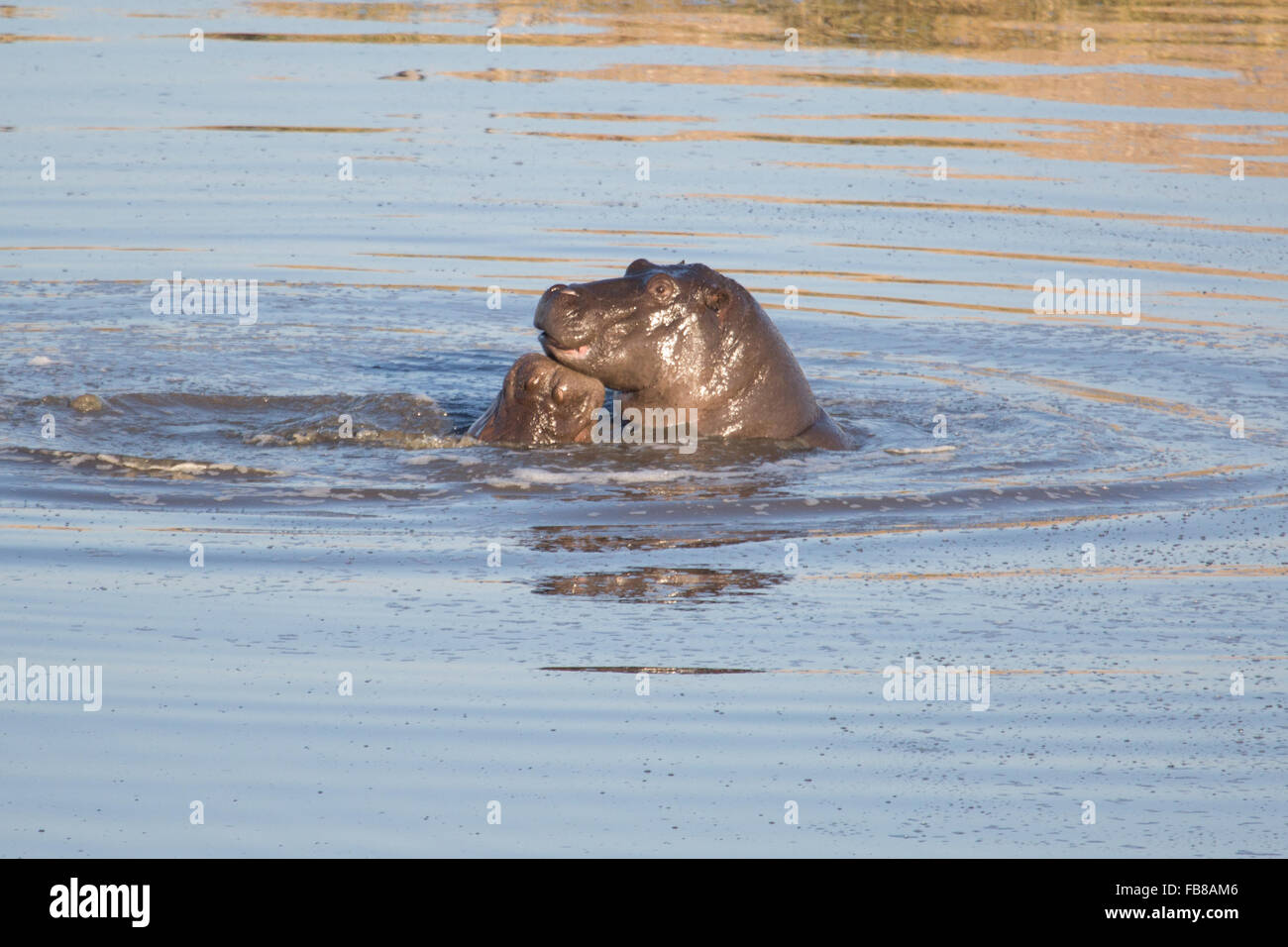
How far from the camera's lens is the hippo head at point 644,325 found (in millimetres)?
9492

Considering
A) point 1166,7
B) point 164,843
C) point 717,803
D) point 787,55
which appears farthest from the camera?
point 1166,7

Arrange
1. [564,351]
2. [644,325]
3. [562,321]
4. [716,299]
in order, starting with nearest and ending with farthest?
[562,321] → [564,351] → [644,325] → [716,299]

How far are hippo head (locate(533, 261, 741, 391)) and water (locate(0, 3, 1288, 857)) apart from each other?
442mm

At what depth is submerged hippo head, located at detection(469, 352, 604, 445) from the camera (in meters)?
9.62

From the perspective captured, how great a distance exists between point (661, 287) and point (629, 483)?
1006 mm

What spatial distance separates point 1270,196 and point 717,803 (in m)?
13.0

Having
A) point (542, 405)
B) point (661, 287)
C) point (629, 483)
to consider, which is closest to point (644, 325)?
point (661, 287)

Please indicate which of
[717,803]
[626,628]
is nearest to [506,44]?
[626,628]

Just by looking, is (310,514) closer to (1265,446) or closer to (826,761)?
(826,761)

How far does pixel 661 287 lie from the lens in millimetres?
9656

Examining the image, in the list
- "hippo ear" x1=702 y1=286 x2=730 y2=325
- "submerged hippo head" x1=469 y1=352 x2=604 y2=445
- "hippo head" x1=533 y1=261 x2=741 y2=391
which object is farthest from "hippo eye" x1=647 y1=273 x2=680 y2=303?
"submerged hippo head" x1=469 y1=352 x2=604 y2=445

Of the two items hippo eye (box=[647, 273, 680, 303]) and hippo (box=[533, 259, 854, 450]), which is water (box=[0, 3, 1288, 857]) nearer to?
hippo (box=[533, 259, 854, 450])

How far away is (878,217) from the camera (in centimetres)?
1661

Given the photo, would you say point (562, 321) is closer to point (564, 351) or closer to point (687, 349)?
point (564, 351)
